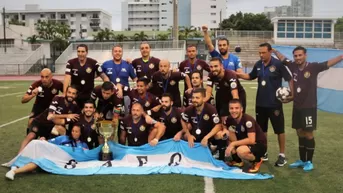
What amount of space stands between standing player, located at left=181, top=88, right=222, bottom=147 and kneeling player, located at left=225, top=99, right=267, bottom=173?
0.76 ft

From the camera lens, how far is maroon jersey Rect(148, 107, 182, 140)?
5.91m

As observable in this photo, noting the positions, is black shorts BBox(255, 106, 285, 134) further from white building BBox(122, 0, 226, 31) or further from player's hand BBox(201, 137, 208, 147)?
white building BBox(122, 0, 226, 31)

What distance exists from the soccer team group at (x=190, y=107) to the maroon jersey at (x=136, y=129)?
2 centimetres

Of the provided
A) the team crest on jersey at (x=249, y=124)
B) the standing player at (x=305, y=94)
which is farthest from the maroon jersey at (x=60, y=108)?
the standing player at (x=305, y=94)

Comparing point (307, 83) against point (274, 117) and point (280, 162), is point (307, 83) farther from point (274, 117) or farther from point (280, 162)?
point (280, 162)

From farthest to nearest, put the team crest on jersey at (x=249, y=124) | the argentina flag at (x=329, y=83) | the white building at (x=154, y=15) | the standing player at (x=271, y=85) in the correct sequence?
the white building at (x=154, y=15)
the argentina flag at (x=329, y=83)
the standing player at (x=271, y=85)
the team crest on jersey at (x=249, y=124)

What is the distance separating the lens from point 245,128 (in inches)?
207

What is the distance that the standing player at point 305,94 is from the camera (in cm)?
534

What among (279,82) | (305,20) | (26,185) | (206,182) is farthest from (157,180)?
(305,20)

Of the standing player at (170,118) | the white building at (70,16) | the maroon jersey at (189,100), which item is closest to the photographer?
the standing player at (170,118)

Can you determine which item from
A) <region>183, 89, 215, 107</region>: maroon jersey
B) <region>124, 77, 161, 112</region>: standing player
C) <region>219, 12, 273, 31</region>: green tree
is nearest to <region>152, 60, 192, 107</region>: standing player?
<region>183, 89, 215, 107</region>: maroon jersey

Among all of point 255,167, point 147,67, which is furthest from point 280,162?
point 147,67

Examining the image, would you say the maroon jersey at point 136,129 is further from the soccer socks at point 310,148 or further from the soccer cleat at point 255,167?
the soccer socks at point 310,148

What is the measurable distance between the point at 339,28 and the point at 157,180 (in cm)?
8899
